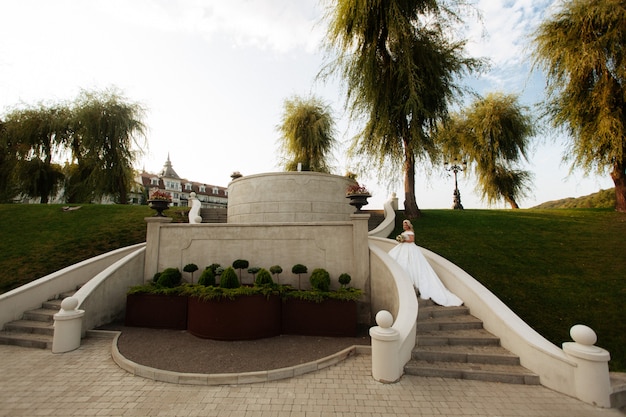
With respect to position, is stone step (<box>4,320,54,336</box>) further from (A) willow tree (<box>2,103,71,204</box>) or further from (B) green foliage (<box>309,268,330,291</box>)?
(A) willow tree (<box>2,103,71,204</box>)

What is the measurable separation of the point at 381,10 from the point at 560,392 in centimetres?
1642

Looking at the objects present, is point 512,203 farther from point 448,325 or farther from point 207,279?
point 207,279

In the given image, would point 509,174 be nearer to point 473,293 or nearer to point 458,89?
point 458,89

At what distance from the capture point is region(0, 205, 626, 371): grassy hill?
23.7 feet

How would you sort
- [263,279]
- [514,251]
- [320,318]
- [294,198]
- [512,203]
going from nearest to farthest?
[320,318] < [263,279] < [514,251] < [294,198] < [512,203]

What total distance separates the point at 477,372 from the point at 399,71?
1407cm

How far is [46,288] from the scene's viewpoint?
28.4 feet

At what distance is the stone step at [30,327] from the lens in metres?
7.30

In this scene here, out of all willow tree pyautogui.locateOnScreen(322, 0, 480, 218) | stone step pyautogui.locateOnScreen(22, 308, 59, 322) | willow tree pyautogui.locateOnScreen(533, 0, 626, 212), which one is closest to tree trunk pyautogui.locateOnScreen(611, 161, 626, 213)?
willow tree pyautogui.locateOnScreen(533, 0, 626, 212)

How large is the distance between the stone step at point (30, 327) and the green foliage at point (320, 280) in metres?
6.67

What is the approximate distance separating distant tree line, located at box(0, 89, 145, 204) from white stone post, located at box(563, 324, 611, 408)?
1170 inches

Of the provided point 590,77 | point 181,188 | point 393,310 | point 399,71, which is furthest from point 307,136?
point 181,188

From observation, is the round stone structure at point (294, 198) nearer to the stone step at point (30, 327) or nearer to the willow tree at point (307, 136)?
the stone step at point (30, 327)

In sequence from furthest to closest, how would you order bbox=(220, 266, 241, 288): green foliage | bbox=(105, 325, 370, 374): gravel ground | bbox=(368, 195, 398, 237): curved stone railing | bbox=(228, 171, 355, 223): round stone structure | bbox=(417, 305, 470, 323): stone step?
bbox=(228, 171, 355, 223): round stone structure < bbox=(368, 195, 398, 237): curved stone railing < bbox=(220, 266, 241, 288): green foliage < bbox=(417, 305, 470, 323): stone step < bbox=(105, 325, 370, 374): gravel ground
